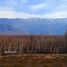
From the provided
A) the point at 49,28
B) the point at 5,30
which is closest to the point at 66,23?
the point at 49,28

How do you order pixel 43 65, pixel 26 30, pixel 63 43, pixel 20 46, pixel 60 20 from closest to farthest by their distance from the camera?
pixel 43 65 < pixel 20 46 < pixel 63 43 < pixel 26 30 < pixel 60 20

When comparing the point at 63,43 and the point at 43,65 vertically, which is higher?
the point at 43,65

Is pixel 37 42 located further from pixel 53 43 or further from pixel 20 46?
pixel 20 46

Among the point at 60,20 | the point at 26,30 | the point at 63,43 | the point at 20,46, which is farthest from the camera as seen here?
the point at 60,20

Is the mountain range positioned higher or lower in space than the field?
lower

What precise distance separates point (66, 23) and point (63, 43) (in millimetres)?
15137

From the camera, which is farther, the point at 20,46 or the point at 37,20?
the point at 37,20

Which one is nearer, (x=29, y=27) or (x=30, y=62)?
(x=30, y=62)

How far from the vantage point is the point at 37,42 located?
18.5 m

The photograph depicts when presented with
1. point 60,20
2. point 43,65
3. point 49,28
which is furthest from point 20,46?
→ point 60,20

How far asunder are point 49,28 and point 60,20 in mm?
4858

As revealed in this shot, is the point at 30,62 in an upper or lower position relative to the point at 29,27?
upper

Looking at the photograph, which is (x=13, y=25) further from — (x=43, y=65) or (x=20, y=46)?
(x=43, y=65)

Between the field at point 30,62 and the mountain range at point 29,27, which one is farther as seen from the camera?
the mountain range at point 29,27
